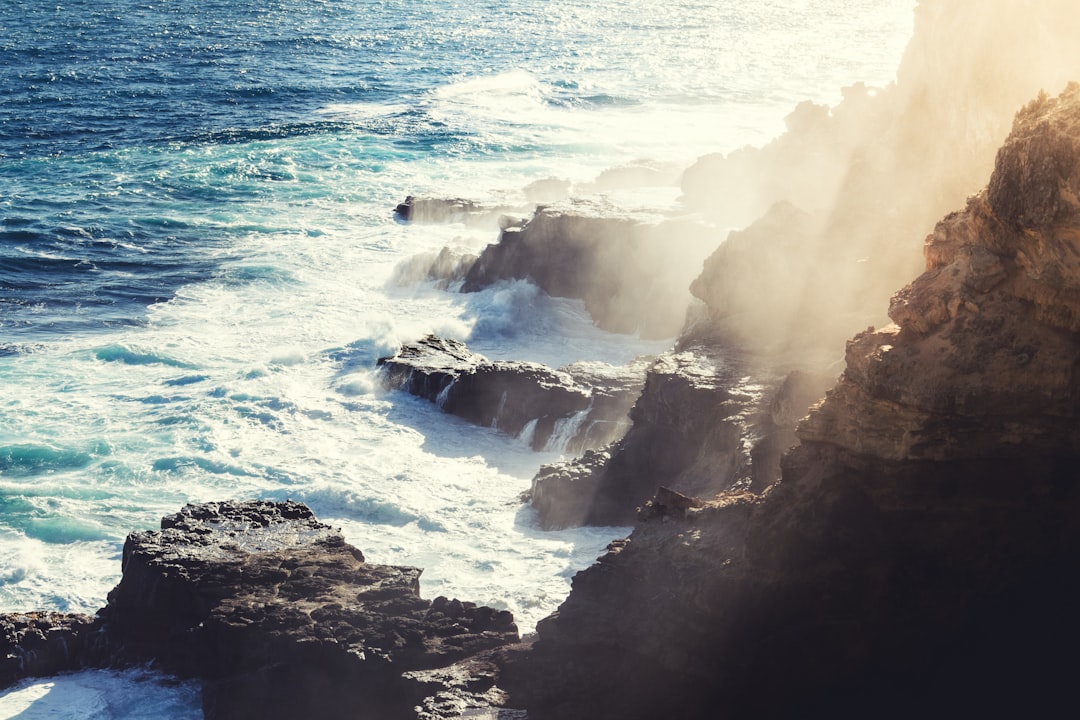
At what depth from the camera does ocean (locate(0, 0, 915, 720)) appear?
81.4ft

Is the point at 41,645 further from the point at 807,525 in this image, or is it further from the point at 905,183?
the point at 905,183

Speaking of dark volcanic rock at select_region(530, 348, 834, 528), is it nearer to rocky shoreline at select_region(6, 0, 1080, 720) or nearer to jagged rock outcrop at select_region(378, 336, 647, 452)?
rocky shoreline at select_region(6, 0, 1080, 720)

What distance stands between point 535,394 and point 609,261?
30.4ft

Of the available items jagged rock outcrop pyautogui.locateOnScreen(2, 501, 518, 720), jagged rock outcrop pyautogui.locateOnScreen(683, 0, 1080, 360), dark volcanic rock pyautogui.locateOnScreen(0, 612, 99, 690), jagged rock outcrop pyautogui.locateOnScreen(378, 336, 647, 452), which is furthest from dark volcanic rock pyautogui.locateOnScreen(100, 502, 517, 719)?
jagged rock outcrop pyautogui.locateOnScreen(683, 0, 1080, 360)

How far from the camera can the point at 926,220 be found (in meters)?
22.6

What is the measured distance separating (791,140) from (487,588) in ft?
83.1

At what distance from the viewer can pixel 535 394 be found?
28672 mm

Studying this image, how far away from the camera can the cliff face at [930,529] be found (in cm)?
1348

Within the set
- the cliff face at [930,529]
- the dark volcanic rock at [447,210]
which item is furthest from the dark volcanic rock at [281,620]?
the dark volcanic rock at [447,210]

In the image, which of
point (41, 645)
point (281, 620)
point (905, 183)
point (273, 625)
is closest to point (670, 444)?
point (905, 183)

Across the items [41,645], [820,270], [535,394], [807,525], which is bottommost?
[41,645]

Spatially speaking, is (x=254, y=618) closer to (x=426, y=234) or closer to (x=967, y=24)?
(x=967, y=24)

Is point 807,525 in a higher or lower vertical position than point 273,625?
higher

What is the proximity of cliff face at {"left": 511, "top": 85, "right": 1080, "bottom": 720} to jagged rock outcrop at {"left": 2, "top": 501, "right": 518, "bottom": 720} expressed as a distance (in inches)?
120
